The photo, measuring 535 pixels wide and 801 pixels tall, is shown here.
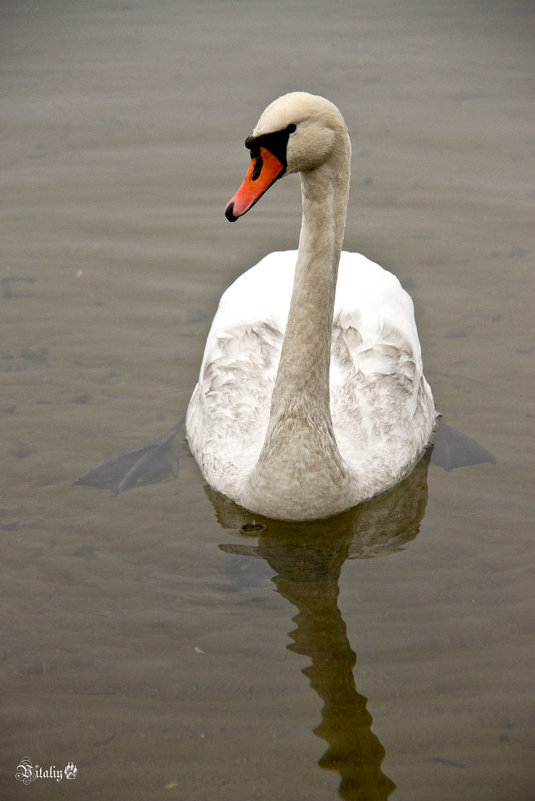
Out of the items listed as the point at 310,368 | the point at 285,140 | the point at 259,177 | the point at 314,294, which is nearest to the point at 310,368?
the point at 310,368

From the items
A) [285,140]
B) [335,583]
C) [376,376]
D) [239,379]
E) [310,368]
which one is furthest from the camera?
[239,379]

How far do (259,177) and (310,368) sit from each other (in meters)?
1.37

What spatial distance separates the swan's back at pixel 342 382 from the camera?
7.22m

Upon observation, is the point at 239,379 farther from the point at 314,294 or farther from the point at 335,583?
the point at 335,583

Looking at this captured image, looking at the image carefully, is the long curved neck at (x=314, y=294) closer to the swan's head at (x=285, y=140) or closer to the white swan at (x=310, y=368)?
the white swan at (x=310, y=368)

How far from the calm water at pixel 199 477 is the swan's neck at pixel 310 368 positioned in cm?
42

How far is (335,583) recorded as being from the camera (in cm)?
667

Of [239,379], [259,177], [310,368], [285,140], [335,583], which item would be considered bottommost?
[335,583]

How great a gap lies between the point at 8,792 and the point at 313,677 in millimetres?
1791

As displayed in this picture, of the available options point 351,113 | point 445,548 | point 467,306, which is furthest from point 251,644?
point 351,113

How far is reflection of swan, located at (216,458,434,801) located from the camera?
217 inches

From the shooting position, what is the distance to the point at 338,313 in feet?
25.4

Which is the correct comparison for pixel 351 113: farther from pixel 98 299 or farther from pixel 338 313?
pixel 338 313

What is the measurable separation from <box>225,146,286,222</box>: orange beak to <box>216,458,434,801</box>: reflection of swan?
7.82 ft
